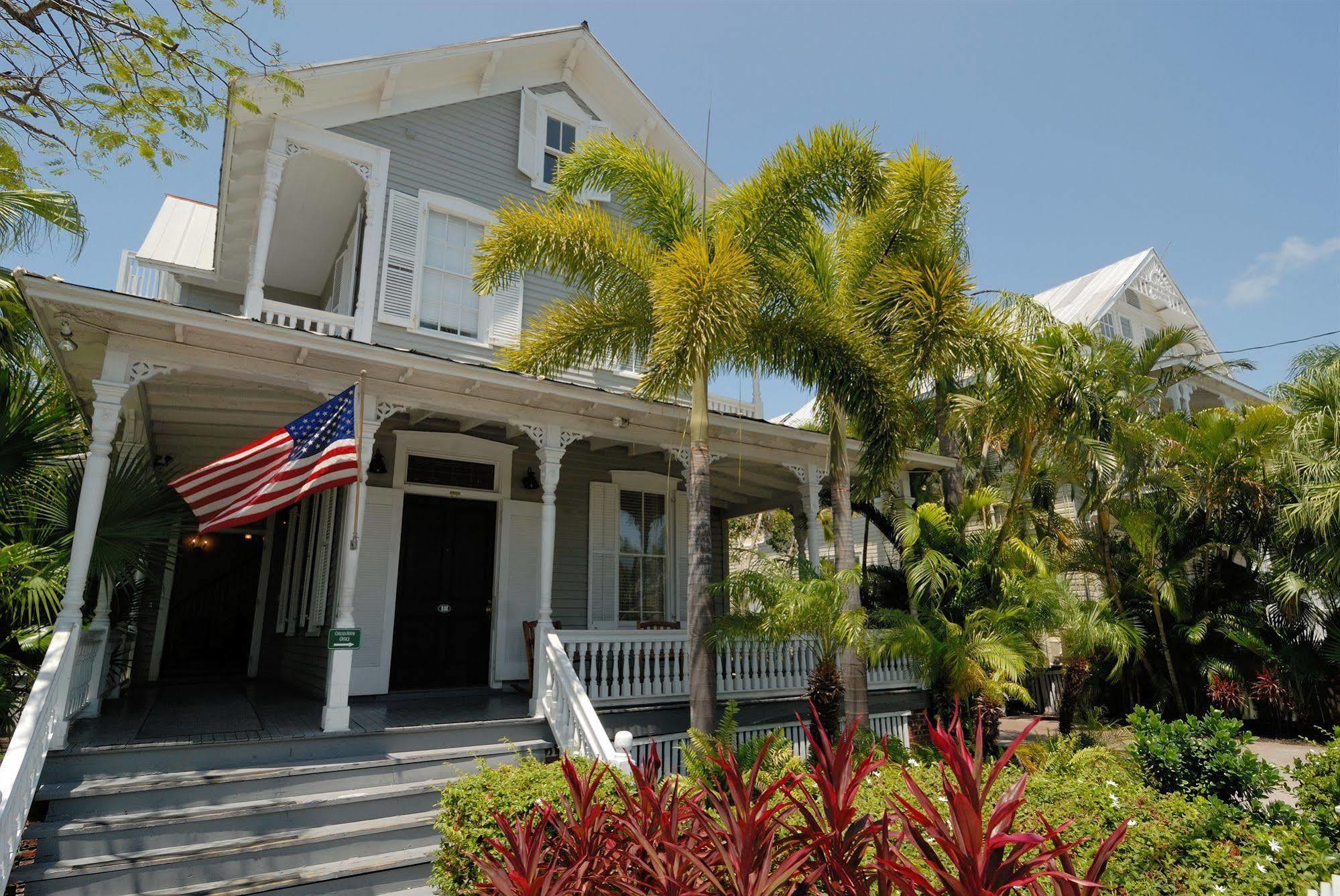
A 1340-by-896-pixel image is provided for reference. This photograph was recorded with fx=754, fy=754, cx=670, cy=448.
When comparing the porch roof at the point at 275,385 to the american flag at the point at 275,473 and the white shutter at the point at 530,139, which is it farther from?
the white shutter at the point at 530,139

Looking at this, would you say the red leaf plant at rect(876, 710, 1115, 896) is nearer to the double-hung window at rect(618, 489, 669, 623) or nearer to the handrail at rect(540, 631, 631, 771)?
the handrail at rect(540, 631, 631, 771)

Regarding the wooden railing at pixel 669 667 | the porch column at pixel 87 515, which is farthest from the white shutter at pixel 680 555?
the porch column at pixel 87 515

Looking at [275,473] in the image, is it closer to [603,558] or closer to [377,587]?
[377,587]

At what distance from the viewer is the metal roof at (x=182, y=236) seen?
40.5ft

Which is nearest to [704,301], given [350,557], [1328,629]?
[350,557]

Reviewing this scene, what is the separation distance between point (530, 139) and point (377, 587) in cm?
671

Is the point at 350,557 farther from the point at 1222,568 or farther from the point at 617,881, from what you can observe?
the point at 1222,568

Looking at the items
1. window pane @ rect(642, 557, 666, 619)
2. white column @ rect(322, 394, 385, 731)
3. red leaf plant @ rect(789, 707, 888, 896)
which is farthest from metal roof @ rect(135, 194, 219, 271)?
red leaf plant @ rect(789, 707, 888, 896)

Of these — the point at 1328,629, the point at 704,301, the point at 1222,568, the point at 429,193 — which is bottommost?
the point at 1328,629

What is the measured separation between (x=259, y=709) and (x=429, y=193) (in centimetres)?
658

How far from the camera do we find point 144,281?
12250 millimetres

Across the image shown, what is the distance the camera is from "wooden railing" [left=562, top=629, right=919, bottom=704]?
7926mm

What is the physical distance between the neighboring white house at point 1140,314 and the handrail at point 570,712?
46.4ft

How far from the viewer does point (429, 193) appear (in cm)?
1004
